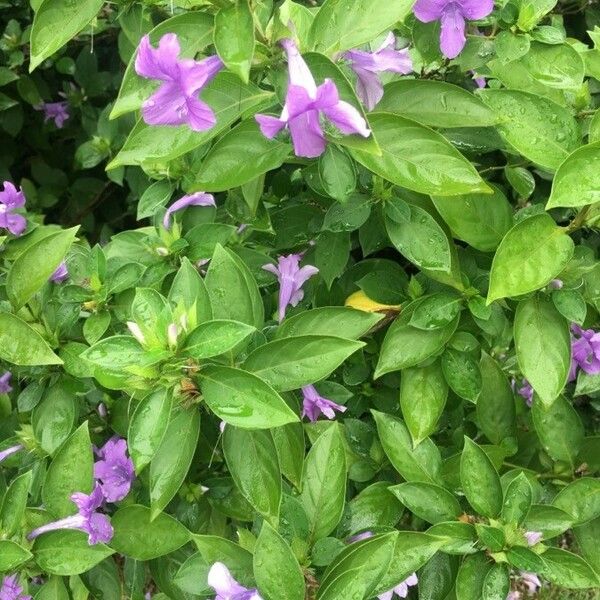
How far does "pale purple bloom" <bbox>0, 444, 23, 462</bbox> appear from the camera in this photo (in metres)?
1.67

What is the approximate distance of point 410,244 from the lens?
1467 mm

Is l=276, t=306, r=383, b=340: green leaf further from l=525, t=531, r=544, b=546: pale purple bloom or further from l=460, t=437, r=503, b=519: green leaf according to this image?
l=525, t=531, r=544, b=546: pale purple bloom

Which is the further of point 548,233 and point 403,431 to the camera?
point 403,431

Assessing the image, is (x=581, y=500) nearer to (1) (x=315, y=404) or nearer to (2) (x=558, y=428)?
(2) (x=558, y=428)

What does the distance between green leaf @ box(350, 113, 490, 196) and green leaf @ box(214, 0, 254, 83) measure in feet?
0.92

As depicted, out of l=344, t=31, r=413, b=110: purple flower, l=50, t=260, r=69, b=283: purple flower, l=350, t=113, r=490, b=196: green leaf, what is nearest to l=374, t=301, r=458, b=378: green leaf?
l=350, t=113, r=490, b=196: green leaf

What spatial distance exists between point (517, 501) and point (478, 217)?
0.56 m

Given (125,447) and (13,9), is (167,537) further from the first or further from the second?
(13,9)

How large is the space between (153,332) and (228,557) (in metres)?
0.45

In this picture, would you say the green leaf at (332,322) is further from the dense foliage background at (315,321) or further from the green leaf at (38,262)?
the green leaf at (38,262)

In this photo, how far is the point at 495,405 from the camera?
66.9 inches

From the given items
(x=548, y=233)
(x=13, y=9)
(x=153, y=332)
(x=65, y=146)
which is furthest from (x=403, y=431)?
(x=65, y=146)

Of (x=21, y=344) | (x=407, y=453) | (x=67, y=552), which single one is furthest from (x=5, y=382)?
(x=407, y=453)

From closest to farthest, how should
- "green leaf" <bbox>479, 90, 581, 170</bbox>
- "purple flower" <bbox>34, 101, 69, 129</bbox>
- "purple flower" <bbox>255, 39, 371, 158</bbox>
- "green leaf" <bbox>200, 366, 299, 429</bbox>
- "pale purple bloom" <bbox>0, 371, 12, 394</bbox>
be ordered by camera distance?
1. "purple flower" <bbox>255, 39, 371, 158</bbox>
2. "green leaf" <bbox>200, 366, 299, 429</bbox>
3. "green leaf" <bbox>479, 90, 581, 170</bbox>
4. "pale purple bloom" <bbox>0, 371, 12, 394</bbox>
5. "purple flower" <bbox>34, 101, 69, 129</bbox>
